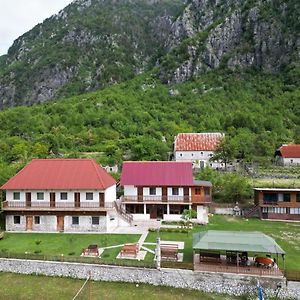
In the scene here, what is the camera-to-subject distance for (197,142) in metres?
66.1

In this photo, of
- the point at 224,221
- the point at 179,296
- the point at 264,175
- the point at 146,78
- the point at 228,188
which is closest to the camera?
the point at 179,296

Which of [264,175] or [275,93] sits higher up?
[275,93]

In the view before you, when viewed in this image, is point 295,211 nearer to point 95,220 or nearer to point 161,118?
point 95,220

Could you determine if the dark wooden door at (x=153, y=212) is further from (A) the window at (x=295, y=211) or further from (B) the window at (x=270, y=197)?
(A) the window at (x=295, y=211)

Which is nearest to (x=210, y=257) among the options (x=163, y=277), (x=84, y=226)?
(x=163, y=277)

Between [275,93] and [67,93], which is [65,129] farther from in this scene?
[67,93]

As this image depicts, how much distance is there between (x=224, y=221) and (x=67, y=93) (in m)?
134

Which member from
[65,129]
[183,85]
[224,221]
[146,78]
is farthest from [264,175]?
[146,78]

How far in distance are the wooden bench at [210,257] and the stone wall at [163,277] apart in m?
1.41

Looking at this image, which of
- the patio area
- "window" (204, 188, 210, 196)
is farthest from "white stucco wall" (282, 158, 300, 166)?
the patio area

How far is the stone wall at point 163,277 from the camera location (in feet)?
75.0

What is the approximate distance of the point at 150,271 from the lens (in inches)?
949

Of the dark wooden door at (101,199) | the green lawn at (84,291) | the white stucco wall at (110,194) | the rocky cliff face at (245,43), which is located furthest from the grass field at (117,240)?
the rocky cliff face at (245,43)

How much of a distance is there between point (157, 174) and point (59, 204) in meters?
9.91
